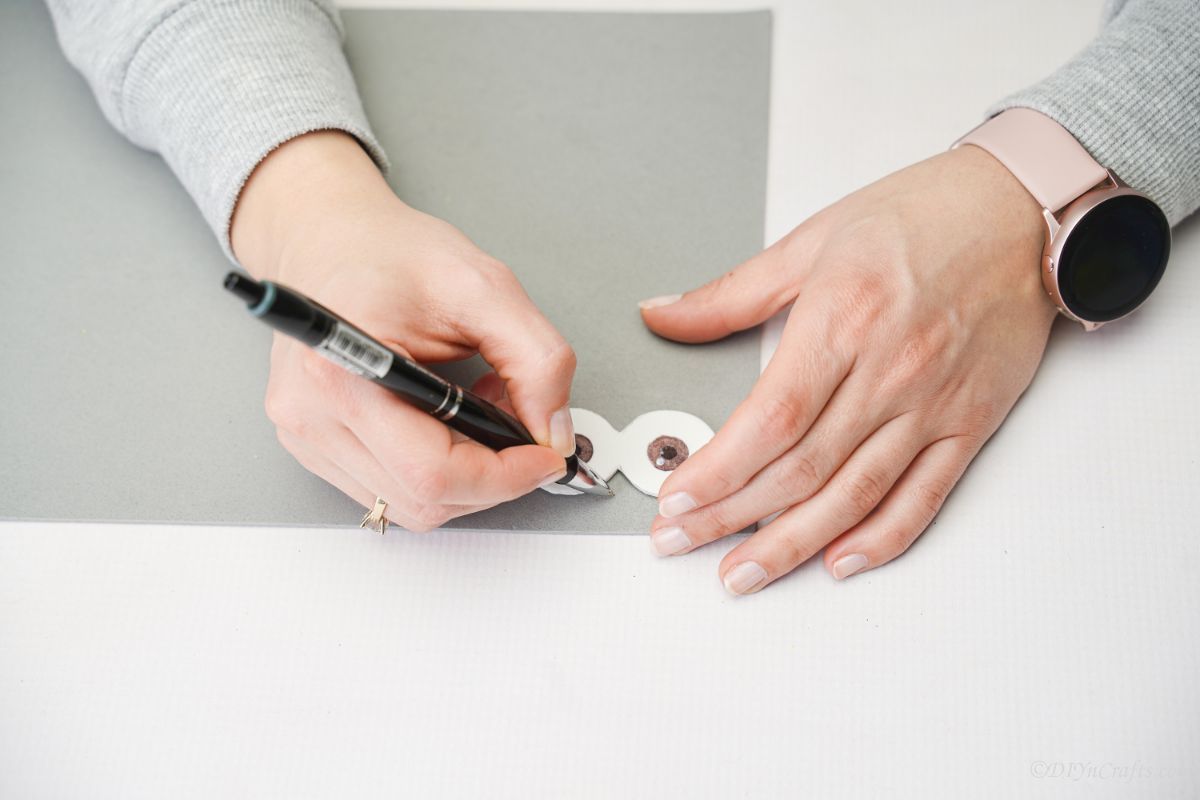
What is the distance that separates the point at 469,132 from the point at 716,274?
379 mm

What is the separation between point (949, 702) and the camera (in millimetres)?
761

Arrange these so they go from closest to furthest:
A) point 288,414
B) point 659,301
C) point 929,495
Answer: point 288,414
point 929,495
point 659,301

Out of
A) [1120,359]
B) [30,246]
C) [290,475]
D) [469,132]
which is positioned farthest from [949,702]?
[30,246]

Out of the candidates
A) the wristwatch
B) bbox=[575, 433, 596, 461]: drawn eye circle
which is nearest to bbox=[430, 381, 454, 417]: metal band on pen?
bbox=[575, 433, 596, 461]: drawn eye circle

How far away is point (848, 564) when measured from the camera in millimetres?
804

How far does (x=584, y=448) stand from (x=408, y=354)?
0.22 metres

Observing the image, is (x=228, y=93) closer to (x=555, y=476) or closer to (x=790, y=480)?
(x=555, y=476)

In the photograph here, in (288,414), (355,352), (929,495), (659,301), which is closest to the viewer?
(355,352)

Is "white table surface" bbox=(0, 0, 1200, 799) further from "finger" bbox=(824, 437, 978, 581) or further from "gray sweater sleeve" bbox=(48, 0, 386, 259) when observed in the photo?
"gray sweater sleeve" bbox=(48, 0, 386, 259)

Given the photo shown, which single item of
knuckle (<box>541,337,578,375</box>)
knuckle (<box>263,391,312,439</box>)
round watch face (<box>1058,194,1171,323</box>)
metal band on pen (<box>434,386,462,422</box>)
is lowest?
metal band on pen (<box>434,386,462,422</box>)

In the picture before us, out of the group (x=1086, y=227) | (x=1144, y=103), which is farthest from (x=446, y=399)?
(x=1144, y=103)

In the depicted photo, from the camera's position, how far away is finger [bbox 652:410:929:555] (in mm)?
794

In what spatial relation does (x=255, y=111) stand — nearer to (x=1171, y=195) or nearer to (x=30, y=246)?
(x=30, y=246)

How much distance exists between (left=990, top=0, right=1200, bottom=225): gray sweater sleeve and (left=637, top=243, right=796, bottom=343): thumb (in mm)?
316
